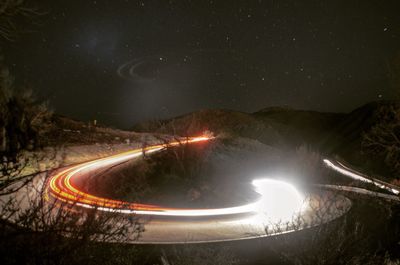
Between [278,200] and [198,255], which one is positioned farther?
[278,200]

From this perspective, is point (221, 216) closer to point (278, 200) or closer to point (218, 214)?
point (218, 214)

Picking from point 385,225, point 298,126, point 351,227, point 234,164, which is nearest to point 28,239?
point 351,227

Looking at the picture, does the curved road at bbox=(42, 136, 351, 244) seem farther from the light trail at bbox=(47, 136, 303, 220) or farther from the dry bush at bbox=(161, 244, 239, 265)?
the dry bush at bbox=(161, 244, 239, 265)

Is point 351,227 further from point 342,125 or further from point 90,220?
point 342,125

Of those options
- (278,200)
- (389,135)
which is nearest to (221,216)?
(278,200)

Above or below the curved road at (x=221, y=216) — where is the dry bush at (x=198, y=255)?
below

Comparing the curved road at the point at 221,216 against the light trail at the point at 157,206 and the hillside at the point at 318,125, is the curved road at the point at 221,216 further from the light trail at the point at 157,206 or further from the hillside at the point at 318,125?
the hillside at the point at 318,125

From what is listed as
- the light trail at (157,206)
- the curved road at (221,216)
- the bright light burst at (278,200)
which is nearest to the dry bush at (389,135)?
the curved road at (221,216)

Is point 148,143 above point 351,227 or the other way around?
above

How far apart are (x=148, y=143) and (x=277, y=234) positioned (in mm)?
29279

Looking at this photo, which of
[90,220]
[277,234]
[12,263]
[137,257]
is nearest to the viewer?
[12,263]

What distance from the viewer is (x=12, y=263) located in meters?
8.89

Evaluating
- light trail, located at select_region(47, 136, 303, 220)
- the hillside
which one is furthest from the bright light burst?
the hillside

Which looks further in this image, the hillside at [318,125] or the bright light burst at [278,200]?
the hillside at [318,125]
